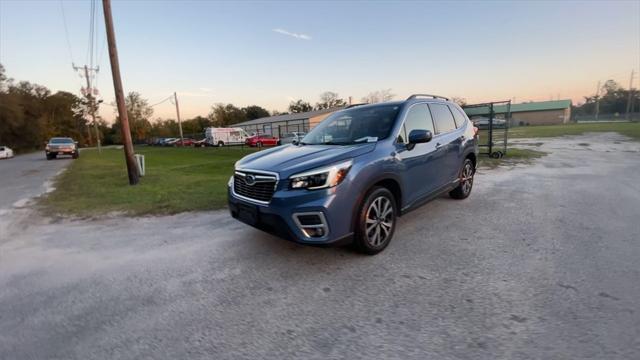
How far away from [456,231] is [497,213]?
1219 millimetres

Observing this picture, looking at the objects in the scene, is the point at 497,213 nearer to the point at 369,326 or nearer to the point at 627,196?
the point at 627,196

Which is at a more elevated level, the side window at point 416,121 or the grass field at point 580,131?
the side window at point 416,121

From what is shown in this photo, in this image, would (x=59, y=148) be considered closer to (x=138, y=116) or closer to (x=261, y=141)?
(x=261, y=141)

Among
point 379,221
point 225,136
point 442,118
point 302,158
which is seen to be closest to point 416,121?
point 442,118

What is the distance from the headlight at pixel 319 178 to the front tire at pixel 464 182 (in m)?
3.26

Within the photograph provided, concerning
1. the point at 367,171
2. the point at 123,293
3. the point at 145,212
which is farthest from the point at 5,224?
the point at 367,171

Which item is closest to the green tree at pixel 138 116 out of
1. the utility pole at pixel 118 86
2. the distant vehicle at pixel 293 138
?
the distant vehicle at pixel 293 138

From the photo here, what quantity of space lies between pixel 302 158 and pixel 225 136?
38094mm

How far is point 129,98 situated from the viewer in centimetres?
7106

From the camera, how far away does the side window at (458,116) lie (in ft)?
17.6

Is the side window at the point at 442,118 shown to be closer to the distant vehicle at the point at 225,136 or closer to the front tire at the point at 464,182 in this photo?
the front tire at the point at 464,182

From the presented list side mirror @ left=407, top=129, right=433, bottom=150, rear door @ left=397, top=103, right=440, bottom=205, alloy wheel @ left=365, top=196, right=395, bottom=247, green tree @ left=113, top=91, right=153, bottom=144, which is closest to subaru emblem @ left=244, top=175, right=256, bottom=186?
alloy wheel @ left=365, top=196, right=395, bottom=247

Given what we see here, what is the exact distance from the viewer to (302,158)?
342 cm

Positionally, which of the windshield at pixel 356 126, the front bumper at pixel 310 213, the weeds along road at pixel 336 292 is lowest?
the weeds along road at pixel 336 292
